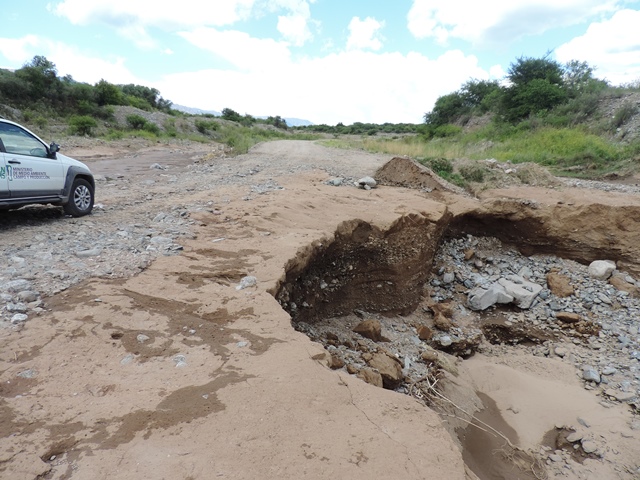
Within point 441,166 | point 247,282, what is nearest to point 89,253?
point 247,282

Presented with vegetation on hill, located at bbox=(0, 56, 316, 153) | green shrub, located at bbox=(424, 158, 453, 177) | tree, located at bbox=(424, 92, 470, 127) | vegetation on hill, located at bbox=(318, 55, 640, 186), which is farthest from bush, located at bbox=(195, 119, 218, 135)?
green shrub, located at bbox=(424, 158, 453, 177)

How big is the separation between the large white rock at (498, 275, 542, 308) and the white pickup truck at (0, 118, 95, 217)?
303 inches

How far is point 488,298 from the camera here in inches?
289

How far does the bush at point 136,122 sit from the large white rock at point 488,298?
27.8m

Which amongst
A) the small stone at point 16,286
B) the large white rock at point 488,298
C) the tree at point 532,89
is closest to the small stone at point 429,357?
the large white rock at point 488,298

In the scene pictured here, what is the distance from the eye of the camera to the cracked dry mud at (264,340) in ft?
7.16

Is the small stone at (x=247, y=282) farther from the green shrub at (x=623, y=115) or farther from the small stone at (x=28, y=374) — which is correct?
A: the green shrub at (x=623, y=115)

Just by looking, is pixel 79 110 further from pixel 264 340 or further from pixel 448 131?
pixel 264 340

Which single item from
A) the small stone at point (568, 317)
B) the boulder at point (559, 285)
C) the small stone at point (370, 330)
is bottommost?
the small stone at point (370, 330)

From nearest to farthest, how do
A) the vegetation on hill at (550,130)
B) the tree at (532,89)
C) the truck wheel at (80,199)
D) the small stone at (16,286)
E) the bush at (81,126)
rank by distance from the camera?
the small stone at (16,286), the truck wheel at (80,199), the vegetation on hill at (550,130), the tree at (532,89), the bush at (81,126)

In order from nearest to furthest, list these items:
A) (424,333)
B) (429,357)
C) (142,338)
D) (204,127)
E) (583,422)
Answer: (142,338) → (583,422) → (429,357) → (424,333) → (204,127)

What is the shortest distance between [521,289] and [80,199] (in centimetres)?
797

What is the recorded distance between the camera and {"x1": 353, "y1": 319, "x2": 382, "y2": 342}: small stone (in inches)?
236

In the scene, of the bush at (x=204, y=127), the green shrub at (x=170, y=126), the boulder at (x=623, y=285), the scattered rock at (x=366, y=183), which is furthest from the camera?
the bush at (x=204, y=127)
